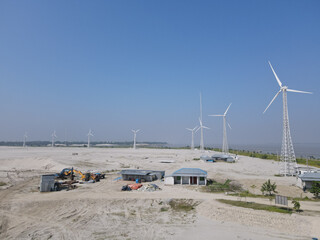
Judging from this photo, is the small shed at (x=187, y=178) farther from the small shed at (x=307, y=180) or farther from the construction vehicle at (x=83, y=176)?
the small shed at (x=307, y=180)

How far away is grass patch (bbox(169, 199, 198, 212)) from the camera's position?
24281 millimetres

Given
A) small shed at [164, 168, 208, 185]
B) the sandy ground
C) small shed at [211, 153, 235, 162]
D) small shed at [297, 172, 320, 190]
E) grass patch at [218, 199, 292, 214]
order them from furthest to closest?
small shed at [211, 153, 235, 162] < small shed at [164, 168, 208, 185] < small shed at [297, 172, 320, 190] < grass patch at [218, 199, 292, 214] < the sandy ground

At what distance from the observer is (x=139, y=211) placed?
77.6ft

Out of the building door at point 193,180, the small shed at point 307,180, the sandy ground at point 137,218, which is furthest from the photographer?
the building door at point 193,180

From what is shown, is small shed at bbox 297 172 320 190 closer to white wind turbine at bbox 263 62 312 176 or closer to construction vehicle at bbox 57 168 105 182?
white wind turbine at bbox 263 62 312 176

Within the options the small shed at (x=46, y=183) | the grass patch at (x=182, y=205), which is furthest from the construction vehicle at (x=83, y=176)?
the grass patch at (x=182, y=205)

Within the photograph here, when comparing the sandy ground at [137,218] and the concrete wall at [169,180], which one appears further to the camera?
the concrete wall at [169,180]

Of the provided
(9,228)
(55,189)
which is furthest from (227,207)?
(55,189)

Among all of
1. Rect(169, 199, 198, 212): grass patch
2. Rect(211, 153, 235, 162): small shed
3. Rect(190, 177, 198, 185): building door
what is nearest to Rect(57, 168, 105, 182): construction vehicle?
Rect(190, 177, 198, 185): building door

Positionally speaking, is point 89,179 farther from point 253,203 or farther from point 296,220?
point 296,220

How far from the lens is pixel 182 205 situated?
25.3 metres

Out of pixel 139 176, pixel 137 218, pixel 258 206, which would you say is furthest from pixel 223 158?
pixel 137 218

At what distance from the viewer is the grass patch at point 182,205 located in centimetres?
2428

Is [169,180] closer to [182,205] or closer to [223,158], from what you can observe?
[182,205]
